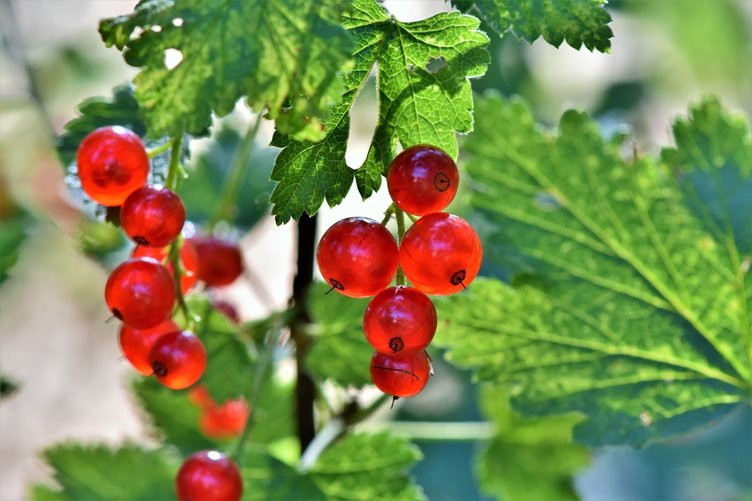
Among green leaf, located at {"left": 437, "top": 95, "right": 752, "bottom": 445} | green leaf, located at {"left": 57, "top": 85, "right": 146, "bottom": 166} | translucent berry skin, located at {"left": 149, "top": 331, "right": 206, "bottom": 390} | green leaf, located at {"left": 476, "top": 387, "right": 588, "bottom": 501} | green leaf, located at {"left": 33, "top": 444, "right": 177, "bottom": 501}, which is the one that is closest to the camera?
translucent berry skin, located at {"left": 149, "top": 331, "right": 206, "bottom": 390}

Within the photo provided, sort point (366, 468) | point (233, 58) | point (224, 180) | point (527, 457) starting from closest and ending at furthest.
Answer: point (233, 58) → point (366, 468) → point (527, 457) → point (224, 180)

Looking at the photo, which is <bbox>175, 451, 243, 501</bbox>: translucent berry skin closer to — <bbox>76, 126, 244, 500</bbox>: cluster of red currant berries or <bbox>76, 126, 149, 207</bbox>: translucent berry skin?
<bbox>76, 126, 244, 500</bbox>: cluster of red currant berries

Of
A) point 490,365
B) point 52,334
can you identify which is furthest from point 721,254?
point 52,334

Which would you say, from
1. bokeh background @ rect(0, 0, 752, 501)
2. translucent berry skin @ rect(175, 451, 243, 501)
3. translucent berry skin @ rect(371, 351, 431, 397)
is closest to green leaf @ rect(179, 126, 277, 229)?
bokeh background @ rect(0, 0, 752, 501)

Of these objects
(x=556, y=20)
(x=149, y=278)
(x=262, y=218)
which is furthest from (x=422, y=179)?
(x=262, y=218)

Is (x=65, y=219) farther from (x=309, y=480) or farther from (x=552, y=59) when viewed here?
(x=552, y=59)

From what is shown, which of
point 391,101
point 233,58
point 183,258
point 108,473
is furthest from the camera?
point 108,473

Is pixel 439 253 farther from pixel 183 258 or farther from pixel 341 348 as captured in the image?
pixel 341 348
